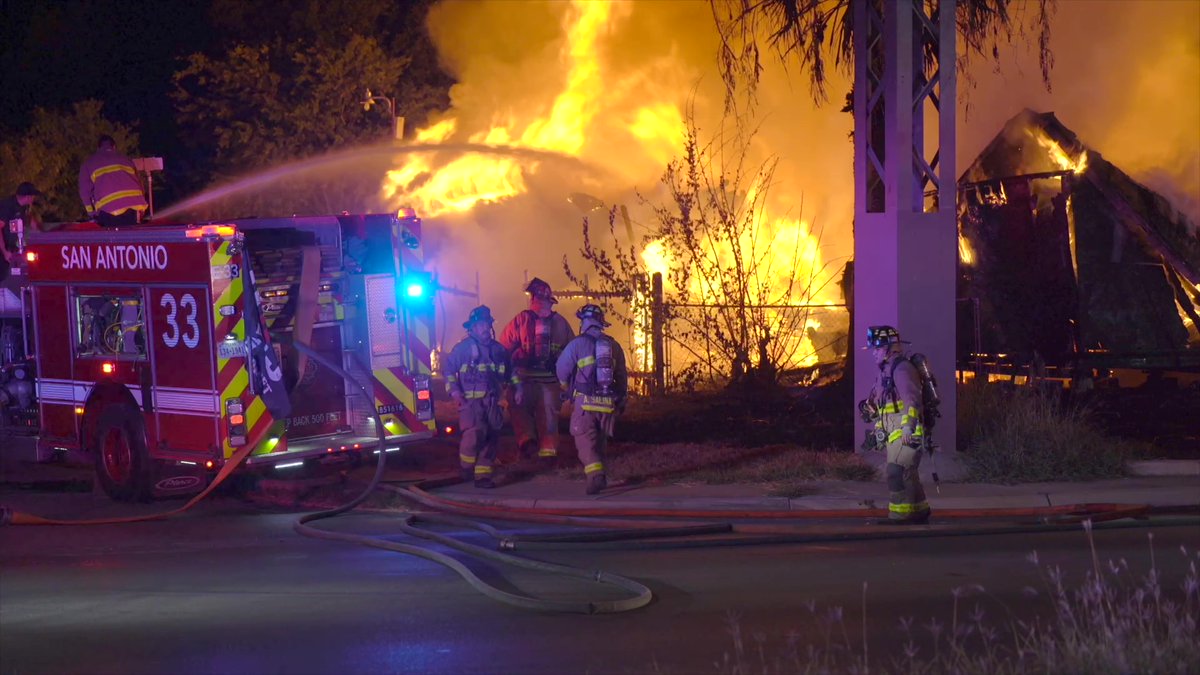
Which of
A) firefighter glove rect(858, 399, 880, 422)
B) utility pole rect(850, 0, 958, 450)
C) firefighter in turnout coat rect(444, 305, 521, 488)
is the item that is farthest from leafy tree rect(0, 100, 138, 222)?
firefighter glove rect(858, 399, 880, 422)

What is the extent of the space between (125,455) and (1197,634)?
8722 mm

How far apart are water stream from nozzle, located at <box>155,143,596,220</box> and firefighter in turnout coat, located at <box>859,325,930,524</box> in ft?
44.0

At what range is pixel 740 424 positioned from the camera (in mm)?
14492

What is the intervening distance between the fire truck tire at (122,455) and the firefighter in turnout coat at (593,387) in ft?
11.9

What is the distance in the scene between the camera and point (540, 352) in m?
12.5

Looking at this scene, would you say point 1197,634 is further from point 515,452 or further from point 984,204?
point 984,204

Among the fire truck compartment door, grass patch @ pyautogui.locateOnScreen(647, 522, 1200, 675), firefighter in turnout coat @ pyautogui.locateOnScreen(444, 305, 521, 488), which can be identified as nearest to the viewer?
grass patch @ pyautogui.locateOnScreen(647, 522, 1200, 675)

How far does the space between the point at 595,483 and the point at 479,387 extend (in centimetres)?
132

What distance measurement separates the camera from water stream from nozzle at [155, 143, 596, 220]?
22.2 m

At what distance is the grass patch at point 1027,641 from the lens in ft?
16.9

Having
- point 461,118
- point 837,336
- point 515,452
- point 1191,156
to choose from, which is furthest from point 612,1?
point 515,452

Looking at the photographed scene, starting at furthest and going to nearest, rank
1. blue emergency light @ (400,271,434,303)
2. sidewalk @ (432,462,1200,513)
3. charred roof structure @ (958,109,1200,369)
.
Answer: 1. charred roof structure @ (958,109,1200,369)
2. blue emergency light @ (400,271,434,303)
3. sidewalk @ (432,462,1200,513)

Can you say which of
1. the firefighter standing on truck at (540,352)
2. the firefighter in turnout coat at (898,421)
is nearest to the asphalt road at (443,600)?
the firefighter in turnout coat at (898,421)

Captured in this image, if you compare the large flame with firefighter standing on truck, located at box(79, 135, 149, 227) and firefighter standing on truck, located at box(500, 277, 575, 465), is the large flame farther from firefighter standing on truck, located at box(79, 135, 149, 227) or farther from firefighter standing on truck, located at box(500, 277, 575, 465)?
firefighter standing on truck, located at box(79, 135, 149, 227)
